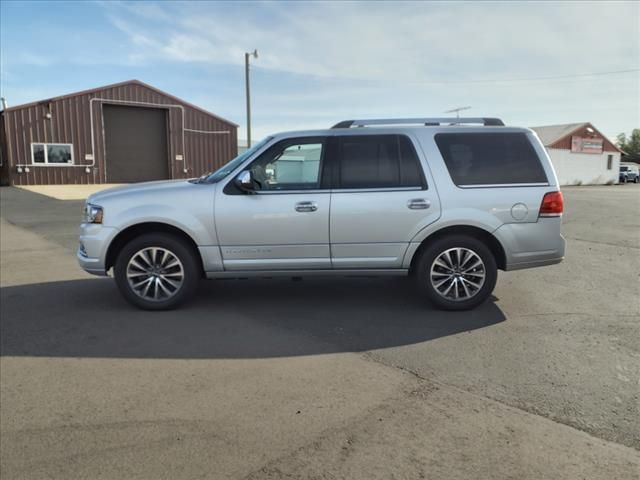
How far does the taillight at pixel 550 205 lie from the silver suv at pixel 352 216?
0.05 feet

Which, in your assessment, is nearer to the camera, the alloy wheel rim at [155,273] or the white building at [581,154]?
the alloy wheel rim at [155,273]

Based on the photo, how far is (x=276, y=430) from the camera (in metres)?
3.11

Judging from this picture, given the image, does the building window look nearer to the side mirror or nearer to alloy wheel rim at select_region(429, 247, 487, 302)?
the side mirror

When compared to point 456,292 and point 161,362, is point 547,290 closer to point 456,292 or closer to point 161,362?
point 456,292

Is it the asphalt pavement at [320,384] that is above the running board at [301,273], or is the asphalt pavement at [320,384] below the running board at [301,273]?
below

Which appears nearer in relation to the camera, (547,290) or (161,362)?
(161,362)

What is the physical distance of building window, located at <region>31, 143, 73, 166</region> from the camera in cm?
2798

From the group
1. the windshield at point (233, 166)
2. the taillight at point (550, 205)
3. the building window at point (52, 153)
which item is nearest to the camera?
the taillight at point (550, 205)

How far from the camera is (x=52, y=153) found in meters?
28.5

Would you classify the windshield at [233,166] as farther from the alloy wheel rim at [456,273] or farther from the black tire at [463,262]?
the alloy wheel rim at [456,273]

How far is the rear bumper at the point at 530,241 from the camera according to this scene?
5.43 meters

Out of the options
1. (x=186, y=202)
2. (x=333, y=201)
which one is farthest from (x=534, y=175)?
(x=186, y=202)

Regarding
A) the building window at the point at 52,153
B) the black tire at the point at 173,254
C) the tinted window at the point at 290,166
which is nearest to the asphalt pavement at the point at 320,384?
the black tire at the point at 173,254

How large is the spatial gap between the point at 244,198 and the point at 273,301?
51.6 inches
